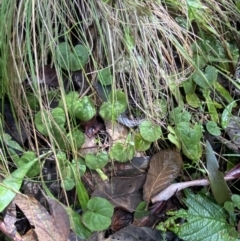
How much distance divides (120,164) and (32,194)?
265 millimetres

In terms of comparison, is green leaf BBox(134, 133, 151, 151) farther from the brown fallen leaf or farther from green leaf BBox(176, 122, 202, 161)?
the brown fallen leaf

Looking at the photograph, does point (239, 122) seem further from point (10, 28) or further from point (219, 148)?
point (10, 28)

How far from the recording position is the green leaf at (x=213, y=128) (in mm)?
1551

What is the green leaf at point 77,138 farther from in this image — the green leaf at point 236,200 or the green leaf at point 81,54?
the green leaf at point 236,200

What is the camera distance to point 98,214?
1.41 m

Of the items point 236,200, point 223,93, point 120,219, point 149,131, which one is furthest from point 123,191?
point 223,93

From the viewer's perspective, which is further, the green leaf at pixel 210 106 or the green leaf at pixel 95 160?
the green leaf at pixel 210 106

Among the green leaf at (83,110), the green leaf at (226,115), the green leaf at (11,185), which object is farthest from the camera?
the green leaf at (226,115)

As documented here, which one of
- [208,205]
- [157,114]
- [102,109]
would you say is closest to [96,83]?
[102,109]

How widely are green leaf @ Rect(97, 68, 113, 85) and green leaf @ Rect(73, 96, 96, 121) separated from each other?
0.26ft

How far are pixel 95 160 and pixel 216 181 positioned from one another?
0.35m

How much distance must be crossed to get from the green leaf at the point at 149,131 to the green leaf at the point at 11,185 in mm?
331

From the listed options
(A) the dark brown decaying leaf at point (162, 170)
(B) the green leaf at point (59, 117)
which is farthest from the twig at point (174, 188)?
(B) the green leaf at point (59, 117)

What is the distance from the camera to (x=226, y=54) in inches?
66.1
